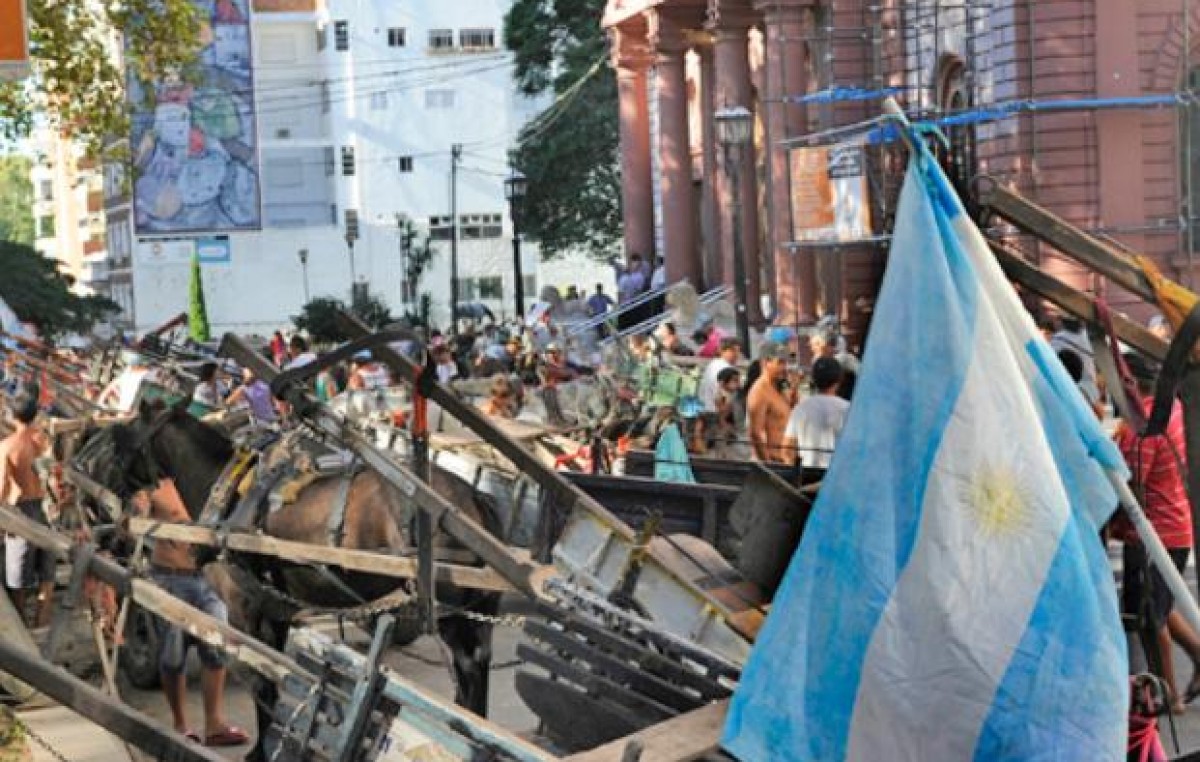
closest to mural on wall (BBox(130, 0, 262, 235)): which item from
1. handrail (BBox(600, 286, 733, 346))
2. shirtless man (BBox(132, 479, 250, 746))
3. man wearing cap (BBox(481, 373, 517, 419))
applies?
handrail (BBox(600, 286, 733, 346))

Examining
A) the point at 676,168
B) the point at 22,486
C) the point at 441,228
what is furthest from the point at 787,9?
the point at 441,228

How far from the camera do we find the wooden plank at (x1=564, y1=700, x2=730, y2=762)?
24.4ft

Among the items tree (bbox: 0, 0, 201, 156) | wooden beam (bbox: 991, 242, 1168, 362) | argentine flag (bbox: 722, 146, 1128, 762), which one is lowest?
argentine flag (bbox: 722, 146, 1128, 762)

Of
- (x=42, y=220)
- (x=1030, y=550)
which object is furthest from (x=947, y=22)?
(x=42, y=220)

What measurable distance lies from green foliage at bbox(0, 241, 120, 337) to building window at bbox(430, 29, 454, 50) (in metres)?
27.4

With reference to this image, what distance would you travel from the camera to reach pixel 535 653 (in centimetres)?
895

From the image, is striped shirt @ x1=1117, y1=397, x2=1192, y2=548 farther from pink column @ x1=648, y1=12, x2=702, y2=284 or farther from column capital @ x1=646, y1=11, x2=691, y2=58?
pink column @ x1=648, y1=12, x2=702, y2=284

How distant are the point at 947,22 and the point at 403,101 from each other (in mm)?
59178

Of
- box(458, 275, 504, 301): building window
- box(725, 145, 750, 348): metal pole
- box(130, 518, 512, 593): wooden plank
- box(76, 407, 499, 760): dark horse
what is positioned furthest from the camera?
box(458, 275, 504, 301): building window

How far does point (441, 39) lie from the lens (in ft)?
309

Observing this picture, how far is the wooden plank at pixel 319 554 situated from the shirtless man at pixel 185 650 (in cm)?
21

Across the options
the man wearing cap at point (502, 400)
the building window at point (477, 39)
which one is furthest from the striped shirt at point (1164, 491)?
the building window at point (477, 39)

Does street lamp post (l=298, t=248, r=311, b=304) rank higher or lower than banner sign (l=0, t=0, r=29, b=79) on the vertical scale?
lower

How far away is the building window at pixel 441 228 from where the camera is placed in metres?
93.1
